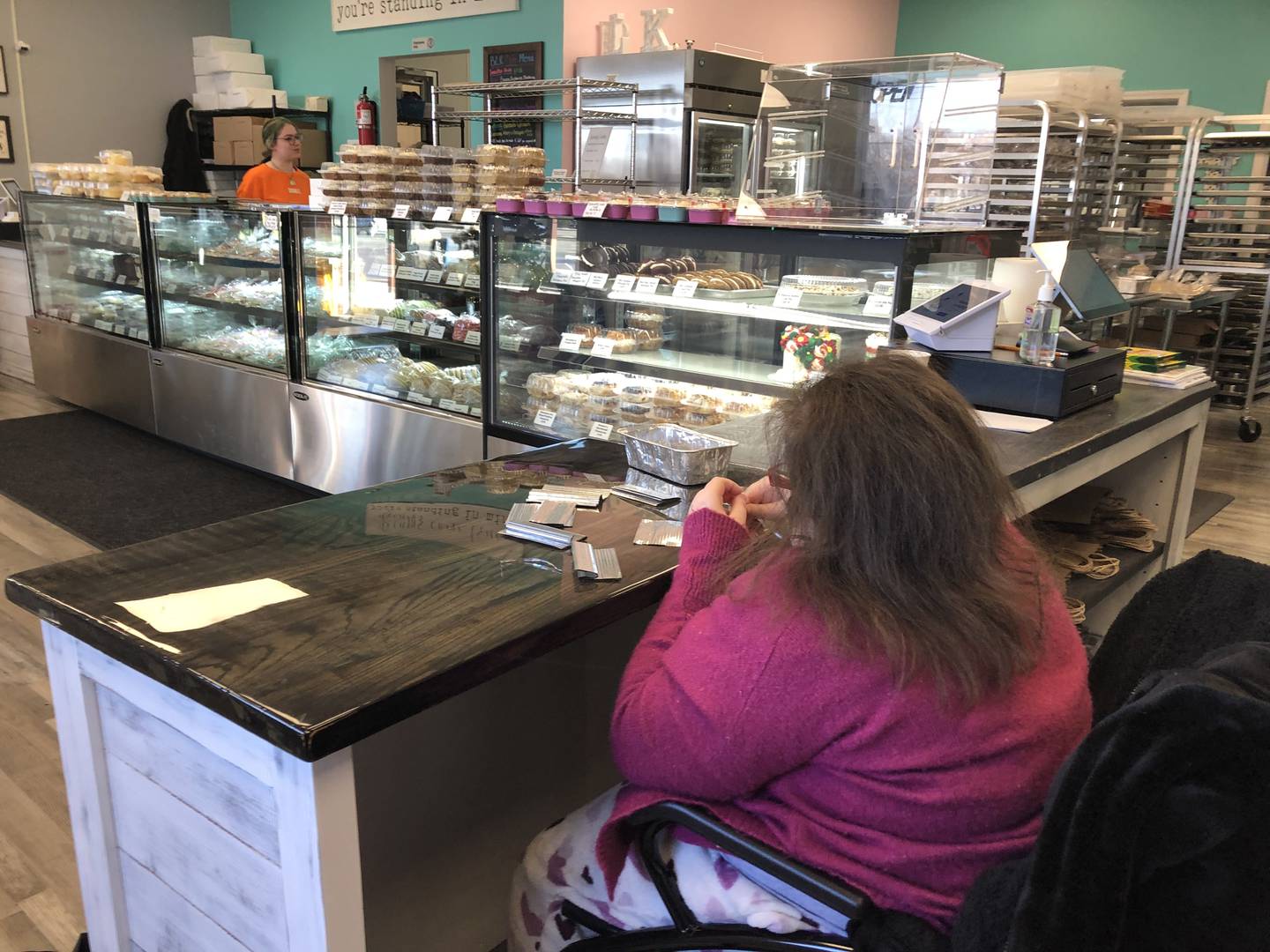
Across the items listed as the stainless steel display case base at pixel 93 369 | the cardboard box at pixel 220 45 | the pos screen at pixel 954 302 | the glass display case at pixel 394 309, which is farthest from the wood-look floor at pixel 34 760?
the cardboard box at pixel 220 45

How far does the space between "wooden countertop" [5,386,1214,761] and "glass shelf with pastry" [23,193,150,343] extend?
14.3 ft

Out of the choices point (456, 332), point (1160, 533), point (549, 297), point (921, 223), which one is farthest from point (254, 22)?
point (1160, 533)

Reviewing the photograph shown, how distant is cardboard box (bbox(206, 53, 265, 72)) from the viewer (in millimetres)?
8164

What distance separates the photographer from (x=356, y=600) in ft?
4.55

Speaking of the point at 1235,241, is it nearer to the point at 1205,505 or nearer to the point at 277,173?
the point at 1205,505

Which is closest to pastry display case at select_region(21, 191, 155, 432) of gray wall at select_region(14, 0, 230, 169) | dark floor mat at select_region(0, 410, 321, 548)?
dark floor mat at select_region(0, 410, 321, 548)

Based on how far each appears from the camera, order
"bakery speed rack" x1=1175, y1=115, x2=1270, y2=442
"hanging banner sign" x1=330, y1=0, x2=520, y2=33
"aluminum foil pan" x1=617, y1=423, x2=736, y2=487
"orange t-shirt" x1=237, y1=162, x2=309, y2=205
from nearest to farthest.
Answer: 1. "aluminum foil pan" x1=617, y1=423, x2=736, y2=487
2. "orange t-shirt" x1=237, y1=162, x2=309, y2=205
3. "hanging banner sign" x1=330, y1=0, x2=520, y2=33
4. "bakery speed rack" x1=1175, y1=115, x2=1270, y2=442

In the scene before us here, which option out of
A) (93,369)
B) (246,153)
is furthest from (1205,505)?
(246,153)

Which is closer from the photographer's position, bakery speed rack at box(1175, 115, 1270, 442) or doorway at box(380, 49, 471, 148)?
bakery speed rack at box(1175, 115, 1270, 442)

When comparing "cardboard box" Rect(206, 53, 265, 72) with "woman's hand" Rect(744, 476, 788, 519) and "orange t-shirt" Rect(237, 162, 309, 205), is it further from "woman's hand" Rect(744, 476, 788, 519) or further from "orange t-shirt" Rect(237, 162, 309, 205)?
"woman's hand" Rect(744, 476, 788, 519)

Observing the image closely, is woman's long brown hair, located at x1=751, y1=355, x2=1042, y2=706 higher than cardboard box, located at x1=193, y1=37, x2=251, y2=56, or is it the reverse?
cardboard box, located at x1=193, y1=37, x2=251, y2=56

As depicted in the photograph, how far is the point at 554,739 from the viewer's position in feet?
6.44

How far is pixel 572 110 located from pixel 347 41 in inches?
104

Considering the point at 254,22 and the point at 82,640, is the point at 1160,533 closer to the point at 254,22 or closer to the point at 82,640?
the point at 82,640
